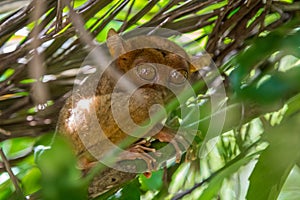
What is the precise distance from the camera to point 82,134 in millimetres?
691

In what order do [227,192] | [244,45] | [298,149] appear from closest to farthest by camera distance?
[298,149] → [244,45] → [227,192]

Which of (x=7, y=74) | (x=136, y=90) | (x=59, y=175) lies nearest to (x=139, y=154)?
(x=136, y=90)

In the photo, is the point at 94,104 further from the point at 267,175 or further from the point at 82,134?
the point at 267,175

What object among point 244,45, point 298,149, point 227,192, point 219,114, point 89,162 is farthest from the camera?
point 227,192

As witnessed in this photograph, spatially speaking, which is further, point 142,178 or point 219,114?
point 142,178

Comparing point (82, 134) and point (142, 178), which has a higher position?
point (82, 134)

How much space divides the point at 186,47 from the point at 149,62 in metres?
0.23

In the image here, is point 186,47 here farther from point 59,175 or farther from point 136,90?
point 59,175

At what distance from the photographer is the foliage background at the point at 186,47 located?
23.0 inches

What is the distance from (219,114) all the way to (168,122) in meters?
0.19

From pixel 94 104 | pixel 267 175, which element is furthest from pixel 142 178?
pixel 267 175

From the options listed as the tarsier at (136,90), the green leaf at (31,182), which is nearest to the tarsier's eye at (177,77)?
the tarsier at (136,90)

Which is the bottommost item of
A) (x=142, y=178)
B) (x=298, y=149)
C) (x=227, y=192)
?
(x=227, y=192)

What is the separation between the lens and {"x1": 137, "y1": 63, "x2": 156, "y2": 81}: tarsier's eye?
2.15ft
